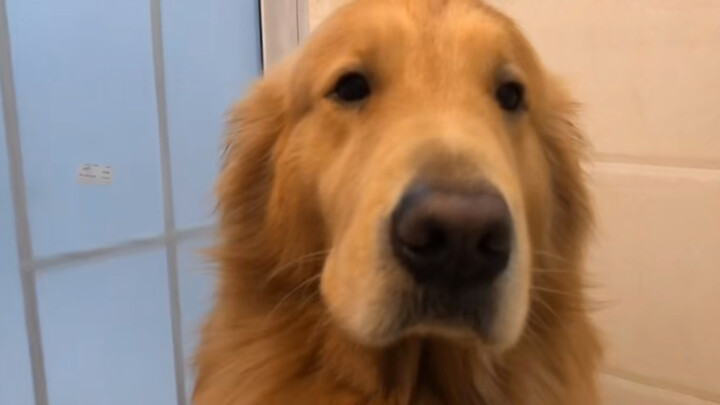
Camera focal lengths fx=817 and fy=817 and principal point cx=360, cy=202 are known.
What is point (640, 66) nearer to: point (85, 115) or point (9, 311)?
point (85, 115)

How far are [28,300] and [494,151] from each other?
3.92 feet

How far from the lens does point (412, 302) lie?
0.88 metres

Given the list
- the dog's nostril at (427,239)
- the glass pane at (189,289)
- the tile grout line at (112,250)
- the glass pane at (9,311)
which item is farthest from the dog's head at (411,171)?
the glass pane at (189,289)

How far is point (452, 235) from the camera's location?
800 millimetres

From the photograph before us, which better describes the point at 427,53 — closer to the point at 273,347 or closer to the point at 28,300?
the point at 273,347

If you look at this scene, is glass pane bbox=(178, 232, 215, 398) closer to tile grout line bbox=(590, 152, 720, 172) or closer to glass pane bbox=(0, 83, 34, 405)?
glass pane bbox=(0, 83, 34, 405)

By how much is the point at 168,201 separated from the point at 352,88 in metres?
1.01

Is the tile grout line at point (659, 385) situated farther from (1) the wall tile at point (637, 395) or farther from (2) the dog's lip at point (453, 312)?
(2) the dog's lip at point (453, 312)

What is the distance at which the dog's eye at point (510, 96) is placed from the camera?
1.13m

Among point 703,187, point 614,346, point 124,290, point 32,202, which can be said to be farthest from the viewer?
point 124,290

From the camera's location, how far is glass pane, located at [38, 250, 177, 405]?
1.82m

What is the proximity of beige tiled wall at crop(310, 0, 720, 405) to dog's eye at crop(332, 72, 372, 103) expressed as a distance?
0.54 m

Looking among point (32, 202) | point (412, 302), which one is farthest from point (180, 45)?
point (412, 302)

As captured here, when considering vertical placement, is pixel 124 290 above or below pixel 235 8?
below
